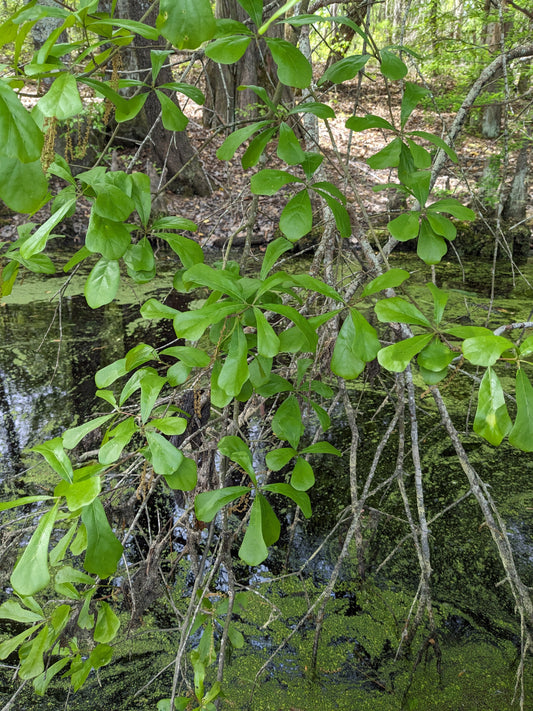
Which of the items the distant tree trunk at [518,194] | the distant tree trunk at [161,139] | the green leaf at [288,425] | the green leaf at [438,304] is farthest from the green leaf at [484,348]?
the distant tree trunk at [518,194]

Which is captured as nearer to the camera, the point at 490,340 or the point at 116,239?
the point at 490,340

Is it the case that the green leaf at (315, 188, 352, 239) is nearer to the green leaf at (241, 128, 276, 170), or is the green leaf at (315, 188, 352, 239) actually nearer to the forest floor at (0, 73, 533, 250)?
the green leaf at (241, 128, 276, 170)

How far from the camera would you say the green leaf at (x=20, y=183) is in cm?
46

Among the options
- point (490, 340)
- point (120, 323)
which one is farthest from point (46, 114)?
point (120, 323)

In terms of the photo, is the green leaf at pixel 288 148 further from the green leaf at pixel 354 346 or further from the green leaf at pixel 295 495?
the green leaf at pixel 295 495

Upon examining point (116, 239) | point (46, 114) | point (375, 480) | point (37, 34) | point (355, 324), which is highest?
point (37, 34)

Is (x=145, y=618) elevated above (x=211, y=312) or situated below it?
below

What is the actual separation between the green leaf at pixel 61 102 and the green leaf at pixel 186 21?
4.7 inches

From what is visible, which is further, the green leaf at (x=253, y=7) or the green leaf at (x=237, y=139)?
the green leaf at (x=237, y=139)

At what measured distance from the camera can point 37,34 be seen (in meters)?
5.14

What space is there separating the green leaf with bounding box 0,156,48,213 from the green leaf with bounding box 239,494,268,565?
18.4 inches

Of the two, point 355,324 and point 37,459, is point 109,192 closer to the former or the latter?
point 355,324

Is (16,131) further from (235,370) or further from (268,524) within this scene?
(268,524)

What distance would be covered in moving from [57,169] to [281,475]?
174cm
